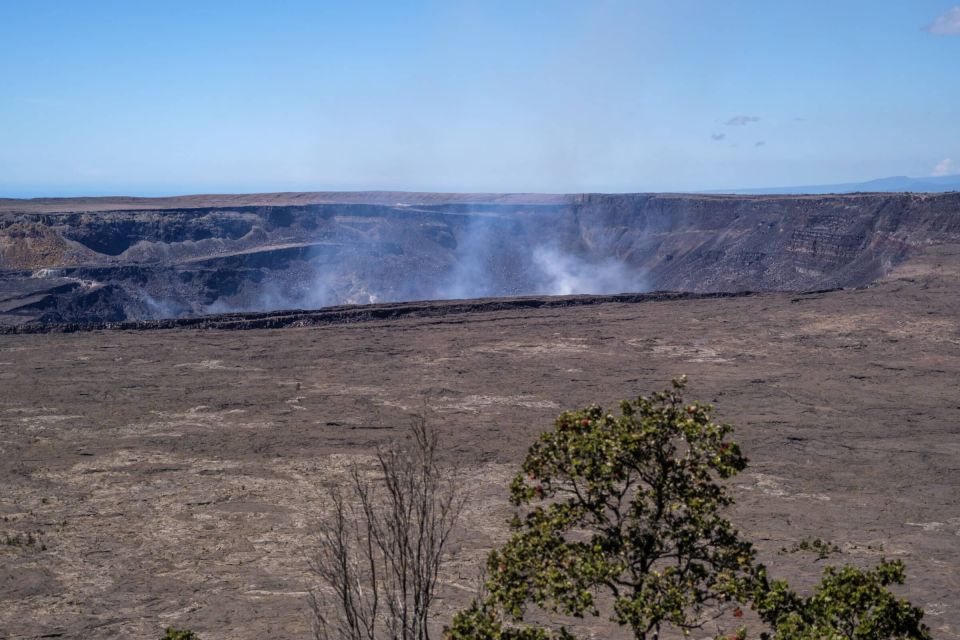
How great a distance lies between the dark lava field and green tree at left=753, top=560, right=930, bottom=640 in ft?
22.4

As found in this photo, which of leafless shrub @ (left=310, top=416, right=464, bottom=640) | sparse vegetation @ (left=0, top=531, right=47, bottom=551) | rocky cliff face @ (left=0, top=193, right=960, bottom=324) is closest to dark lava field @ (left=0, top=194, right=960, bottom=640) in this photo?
sparse vegetation @ (left=0, top=531, right=47, bottom=551)

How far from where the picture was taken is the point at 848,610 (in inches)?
213

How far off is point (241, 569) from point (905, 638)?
11101mm

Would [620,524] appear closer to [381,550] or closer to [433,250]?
[381,550]

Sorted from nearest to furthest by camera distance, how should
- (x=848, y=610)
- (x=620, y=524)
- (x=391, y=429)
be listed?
(x=848, y=610) < (x=620, y=524) < (x=391, y=429)

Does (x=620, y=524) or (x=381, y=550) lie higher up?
(x=620, y=524)

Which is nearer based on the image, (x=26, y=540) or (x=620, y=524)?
(x=620, y=524)

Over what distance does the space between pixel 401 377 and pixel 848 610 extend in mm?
22565

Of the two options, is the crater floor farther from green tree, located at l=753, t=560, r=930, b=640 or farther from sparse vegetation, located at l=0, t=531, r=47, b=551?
green tree, located at l=753, t=560, r=930, b=640

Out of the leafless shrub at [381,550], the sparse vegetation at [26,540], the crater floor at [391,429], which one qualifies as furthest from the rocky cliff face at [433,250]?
the leafless shrub at [381,550]

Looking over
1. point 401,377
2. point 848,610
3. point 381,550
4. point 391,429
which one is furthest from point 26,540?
point 848,610

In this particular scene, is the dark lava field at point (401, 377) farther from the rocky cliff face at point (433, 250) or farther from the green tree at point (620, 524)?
the green tree at point (620, 524)

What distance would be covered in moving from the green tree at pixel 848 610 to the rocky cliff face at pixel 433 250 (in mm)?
39434

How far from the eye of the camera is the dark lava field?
47.6 ft
